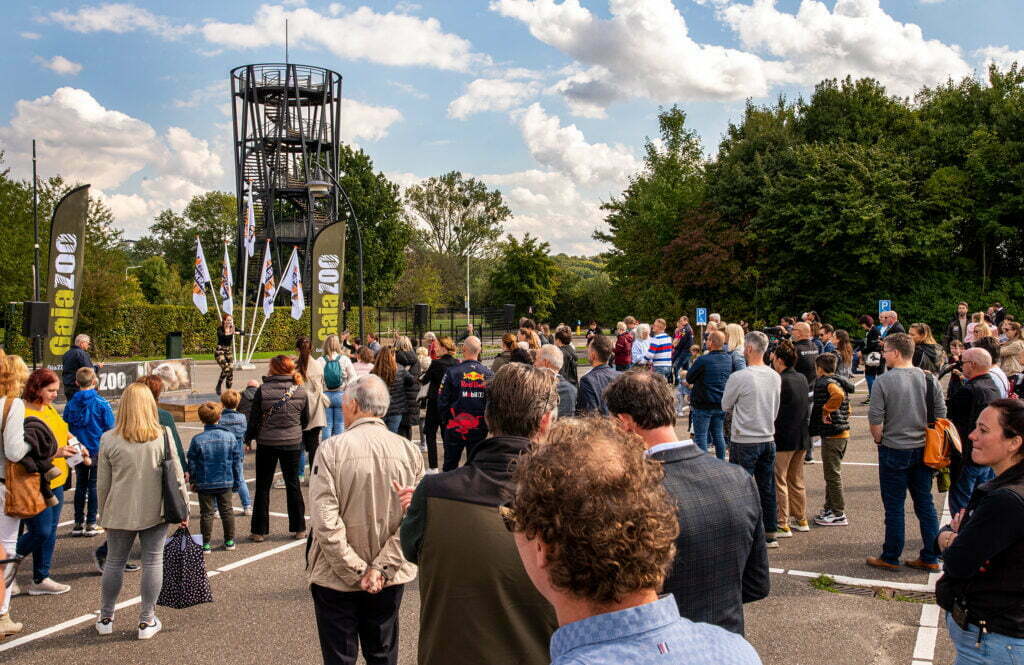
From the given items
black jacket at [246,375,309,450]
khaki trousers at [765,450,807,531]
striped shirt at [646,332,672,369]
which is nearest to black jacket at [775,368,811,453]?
khaki trousers at [765,450,807,531]

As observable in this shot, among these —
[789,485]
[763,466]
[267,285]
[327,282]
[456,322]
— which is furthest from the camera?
[456,322]

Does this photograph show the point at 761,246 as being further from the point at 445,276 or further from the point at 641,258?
the point at 445,276

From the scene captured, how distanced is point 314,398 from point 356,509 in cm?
466

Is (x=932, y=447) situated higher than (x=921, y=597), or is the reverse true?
(x=932, y=447)

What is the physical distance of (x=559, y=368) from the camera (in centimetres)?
749

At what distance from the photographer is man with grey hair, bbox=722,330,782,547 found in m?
6.59

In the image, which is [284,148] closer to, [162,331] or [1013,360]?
[162,331]

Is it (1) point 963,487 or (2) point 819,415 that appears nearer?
(1) point 963,487

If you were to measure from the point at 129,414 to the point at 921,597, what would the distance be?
5920mm

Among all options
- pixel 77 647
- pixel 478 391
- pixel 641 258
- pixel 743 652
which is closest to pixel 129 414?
pixel 77 647

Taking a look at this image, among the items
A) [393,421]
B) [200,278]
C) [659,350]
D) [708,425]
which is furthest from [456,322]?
[708,425]

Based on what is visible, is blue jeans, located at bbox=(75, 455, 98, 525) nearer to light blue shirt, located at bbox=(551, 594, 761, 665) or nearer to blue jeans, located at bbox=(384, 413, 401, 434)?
blue jeans, located at bbox=(384, 413, 401, 434)

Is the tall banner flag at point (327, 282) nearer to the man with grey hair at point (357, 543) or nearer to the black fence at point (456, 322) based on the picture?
the man with grey hair at point (357, 543)

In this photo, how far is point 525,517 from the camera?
1.41m
